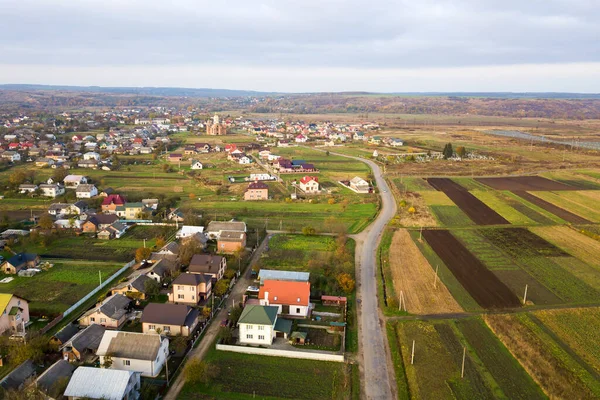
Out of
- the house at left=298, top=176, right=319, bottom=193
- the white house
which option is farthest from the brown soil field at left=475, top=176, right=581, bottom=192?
the white house

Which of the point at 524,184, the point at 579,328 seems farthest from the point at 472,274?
the point at 524,184

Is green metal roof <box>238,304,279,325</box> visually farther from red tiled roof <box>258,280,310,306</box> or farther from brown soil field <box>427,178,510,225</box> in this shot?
brown soil field <box>427,178,510,225</box>

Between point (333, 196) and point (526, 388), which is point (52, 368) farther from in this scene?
point (333, 196)

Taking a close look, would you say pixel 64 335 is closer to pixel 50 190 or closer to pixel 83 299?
pixel 83 299

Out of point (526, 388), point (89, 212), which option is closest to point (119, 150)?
point (89, 212)

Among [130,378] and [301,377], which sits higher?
[130,378]
